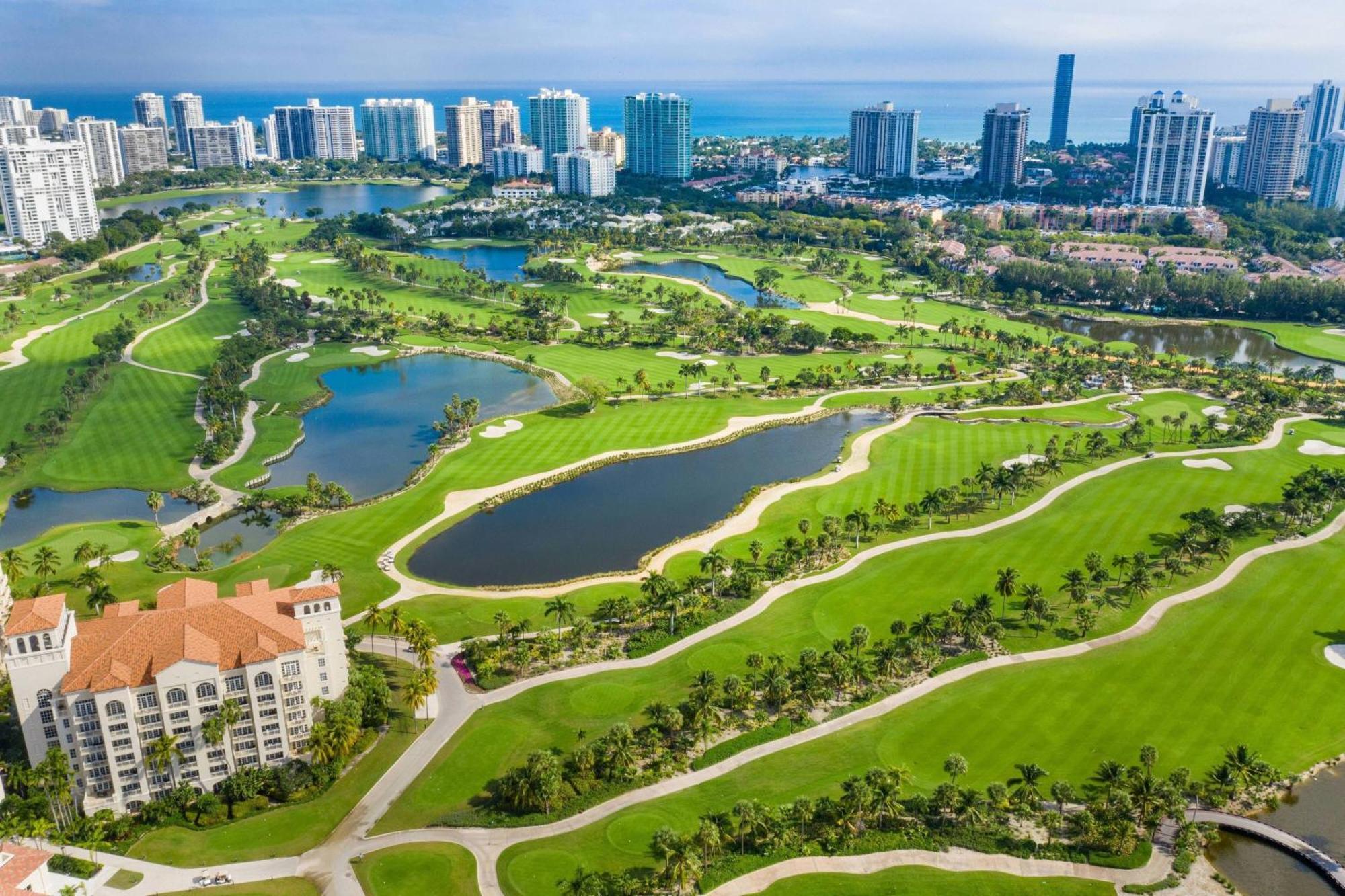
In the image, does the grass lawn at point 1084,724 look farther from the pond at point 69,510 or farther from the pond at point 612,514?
the pond at point 69,510

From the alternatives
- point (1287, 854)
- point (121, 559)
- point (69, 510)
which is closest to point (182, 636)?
point (121, 559)

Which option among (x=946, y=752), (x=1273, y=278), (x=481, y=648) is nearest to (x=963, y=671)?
(x=946, y=752)

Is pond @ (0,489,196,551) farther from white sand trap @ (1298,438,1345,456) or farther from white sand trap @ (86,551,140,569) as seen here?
white sand trap @ (1298,438,1345,456)

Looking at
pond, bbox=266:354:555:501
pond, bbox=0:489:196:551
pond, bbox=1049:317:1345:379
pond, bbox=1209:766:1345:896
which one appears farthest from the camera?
pond, bbox=1049:317:1345:379

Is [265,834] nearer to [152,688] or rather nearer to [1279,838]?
[152,688]

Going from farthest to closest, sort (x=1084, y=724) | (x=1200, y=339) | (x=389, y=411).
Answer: (x=1200, y=339)
(x=389, y=411)
(x=1084, y=724)

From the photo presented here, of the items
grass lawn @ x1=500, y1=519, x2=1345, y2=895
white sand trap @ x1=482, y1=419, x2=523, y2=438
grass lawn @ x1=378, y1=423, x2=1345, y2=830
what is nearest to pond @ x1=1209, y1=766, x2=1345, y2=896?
grass lawn @ x1=500, y1=519, x2=1345, y2=895

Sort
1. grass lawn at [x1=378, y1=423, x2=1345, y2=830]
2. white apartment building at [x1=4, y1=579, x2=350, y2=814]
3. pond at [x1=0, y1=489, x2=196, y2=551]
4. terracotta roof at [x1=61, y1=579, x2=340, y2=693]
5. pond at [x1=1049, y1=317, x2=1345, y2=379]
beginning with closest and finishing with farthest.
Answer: white apartment building at [x1=4, y1=579, x2=350, y2=814] < terracotta roof at [x1=61, y1=579, x2=340, y2=693] < grass lawn at [x1=378, y1=423, x2=1345, y2=830] < pond at [x1=0, y1=489, x2=196, y2=551] < pond at [x1=1049, y1=317, x2=1345, y2=379]
